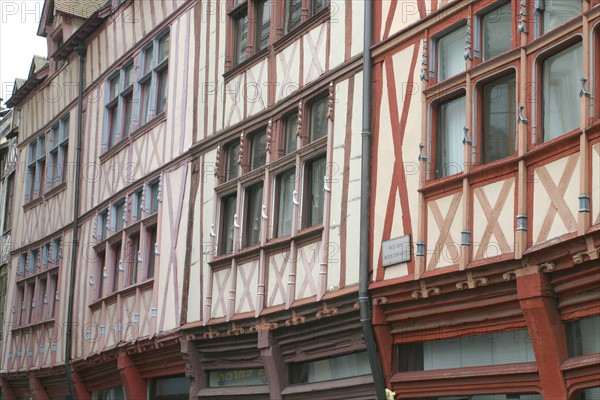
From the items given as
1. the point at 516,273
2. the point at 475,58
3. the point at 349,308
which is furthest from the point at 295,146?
the point at 516,273

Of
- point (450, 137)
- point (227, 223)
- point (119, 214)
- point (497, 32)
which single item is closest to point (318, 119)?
point (227, 223)

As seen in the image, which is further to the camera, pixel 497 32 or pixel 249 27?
pixel 249 27

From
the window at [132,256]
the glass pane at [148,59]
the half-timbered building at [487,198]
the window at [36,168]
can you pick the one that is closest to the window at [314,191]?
the half-timbered building at [487,198]

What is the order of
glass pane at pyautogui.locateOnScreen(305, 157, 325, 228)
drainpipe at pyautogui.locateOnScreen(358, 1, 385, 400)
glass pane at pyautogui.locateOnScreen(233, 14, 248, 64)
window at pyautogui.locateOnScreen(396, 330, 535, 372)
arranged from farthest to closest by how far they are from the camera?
glass pane at pyautogui.locateOnScreen(233, 14, 248, 64) < glass pane at pyautogui.locateOnScreen(305, 157, 325, 228) < drainpipe at pyautogui.locateOnScreen(358, 1, 385, 400) < window at pyautogui.locateOnScreen(396, 330, 535, 372)

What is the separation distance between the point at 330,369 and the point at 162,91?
7468mm

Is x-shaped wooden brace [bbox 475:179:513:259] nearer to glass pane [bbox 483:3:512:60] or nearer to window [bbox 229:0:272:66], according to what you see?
glass pane [bbox 483:3:512:60]

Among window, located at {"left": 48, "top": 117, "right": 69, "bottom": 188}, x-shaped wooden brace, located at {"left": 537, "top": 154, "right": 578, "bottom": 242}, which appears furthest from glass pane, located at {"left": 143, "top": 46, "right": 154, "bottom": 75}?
x-shaped wooden brace, located at {"left": 537, "top": 154, "right": 578, "bottom": 242}

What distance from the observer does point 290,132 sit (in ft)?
52.4

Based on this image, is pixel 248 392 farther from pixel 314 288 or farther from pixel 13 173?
pixel 13 173

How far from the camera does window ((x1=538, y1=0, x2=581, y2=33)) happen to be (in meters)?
11.1

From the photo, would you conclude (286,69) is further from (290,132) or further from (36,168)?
(36,168)

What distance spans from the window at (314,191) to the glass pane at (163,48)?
5703 millimetres

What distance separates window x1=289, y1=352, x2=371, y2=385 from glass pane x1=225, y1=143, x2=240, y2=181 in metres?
3.25

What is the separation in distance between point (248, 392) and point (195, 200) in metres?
3.37
